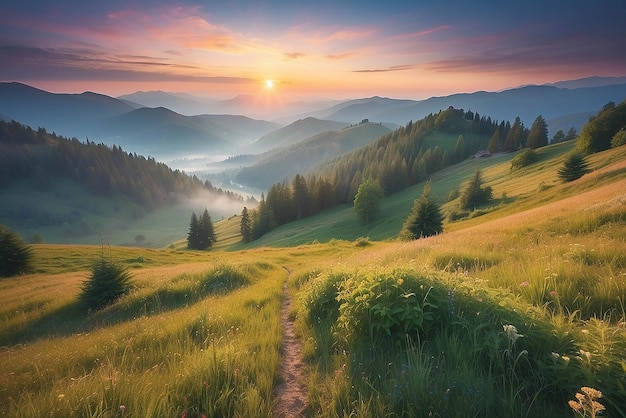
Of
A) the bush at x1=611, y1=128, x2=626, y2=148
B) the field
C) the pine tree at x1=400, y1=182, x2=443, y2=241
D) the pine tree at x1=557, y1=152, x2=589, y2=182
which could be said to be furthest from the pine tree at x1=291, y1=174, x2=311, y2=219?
the field

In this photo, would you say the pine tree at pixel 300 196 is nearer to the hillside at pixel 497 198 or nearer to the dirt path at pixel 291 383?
the hillside at pixel 497 198

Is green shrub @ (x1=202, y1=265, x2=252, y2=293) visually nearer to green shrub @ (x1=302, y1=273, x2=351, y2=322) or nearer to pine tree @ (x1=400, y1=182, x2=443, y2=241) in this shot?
green shrub @ (x1=302, y1=273, x2=351, y2=322)

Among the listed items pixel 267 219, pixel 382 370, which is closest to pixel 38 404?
pixel 382 370

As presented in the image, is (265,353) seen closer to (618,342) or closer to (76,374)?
(76,374)

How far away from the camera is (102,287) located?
624 inches

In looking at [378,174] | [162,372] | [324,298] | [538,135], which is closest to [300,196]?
[378,174]

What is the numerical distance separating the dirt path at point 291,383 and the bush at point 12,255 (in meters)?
43.2

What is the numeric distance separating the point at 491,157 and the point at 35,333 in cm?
14276

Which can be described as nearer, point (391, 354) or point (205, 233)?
point (391, 354)

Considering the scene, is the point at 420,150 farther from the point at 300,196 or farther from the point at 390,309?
the point at 390,309

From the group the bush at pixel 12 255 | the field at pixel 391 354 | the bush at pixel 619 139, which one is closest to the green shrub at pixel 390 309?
the field at pixel 391 354

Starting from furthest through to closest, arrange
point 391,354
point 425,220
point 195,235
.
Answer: point 195,235, point 425,220, point 391,354

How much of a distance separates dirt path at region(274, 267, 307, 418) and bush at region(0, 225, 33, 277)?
43230 millimetres

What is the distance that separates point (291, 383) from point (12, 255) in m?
45.2
